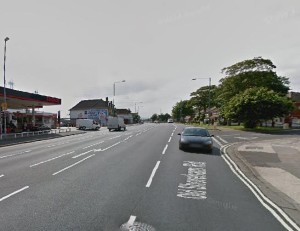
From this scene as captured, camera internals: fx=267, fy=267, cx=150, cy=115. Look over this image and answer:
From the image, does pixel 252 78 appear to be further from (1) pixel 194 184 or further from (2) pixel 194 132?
(1) pixel 194 184

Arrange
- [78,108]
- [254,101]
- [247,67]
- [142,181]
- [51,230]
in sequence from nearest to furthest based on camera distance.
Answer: [51,230]
[142,181]
[254,101]
[247,67]
[78,108]

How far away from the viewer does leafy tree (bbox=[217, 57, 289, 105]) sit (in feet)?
168

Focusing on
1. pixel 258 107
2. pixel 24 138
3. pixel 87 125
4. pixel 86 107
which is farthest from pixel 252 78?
pixel 86 107

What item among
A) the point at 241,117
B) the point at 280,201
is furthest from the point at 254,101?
the point at 280,201

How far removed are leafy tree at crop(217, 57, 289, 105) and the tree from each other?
39.4ft

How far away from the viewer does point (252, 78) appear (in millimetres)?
51688

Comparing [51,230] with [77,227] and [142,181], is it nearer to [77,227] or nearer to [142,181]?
[77,227]

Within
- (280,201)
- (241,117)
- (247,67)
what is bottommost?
(280,201)

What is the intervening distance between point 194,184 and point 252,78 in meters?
48.0

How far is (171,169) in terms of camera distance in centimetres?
1054

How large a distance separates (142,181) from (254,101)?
3303 centimetres

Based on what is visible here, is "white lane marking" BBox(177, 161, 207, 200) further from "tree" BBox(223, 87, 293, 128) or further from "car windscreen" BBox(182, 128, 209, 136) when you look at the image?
"tree" BBox(223, 87, 293, 128)

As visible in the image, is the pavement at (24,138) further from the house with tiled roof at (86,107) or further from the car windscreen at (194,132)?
the house with tiled roof at (86,107)

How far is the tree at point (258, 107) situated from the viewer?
123 ft
